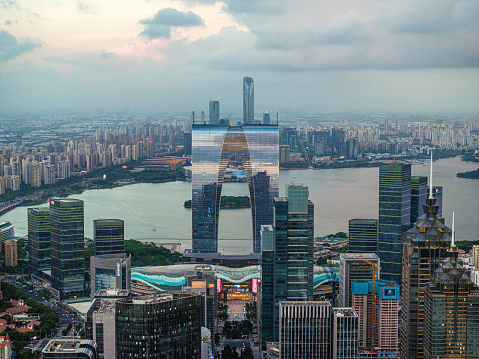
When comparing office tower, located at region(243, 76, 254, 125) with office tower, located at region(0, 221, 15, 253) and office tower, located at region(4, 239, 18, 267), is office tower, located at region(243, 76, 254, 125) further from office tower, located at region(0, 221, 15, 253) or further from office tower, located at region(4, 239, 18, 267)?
office tower, located at region(4, 239, 18, 267)

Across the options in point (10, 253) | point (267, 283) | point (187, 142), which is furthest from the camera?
point (187, 142)

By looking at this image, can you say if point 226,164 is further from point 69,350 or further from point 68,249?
point 69,350

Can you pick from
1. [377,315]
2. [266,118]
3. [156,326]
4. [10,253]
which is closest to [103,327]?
[156,326]

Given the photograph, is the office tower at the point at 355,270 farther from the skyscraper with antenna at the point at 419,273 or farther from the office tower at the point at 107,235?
the office tower at the point at 107,235

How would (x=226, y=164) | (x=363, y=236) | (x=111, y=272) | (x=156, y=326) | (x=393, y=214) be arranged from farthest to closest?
1. (x=226, y=164)
2. (x=363, y=236)
3. (x=393, y=214)
4. (x=111, y=272)
5. (x=156, y=326)

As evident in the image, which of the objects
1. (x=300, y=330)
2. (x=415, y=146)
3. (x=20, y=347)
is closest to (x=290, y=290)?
(x=300, y=330)

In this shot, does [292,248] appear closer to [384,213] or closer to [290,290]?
[290,290]

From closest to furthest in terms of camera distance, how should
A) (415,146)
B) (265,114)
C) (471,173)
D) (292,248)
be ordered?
(292,248) < (265,114) < (471,173) < (415,146)
